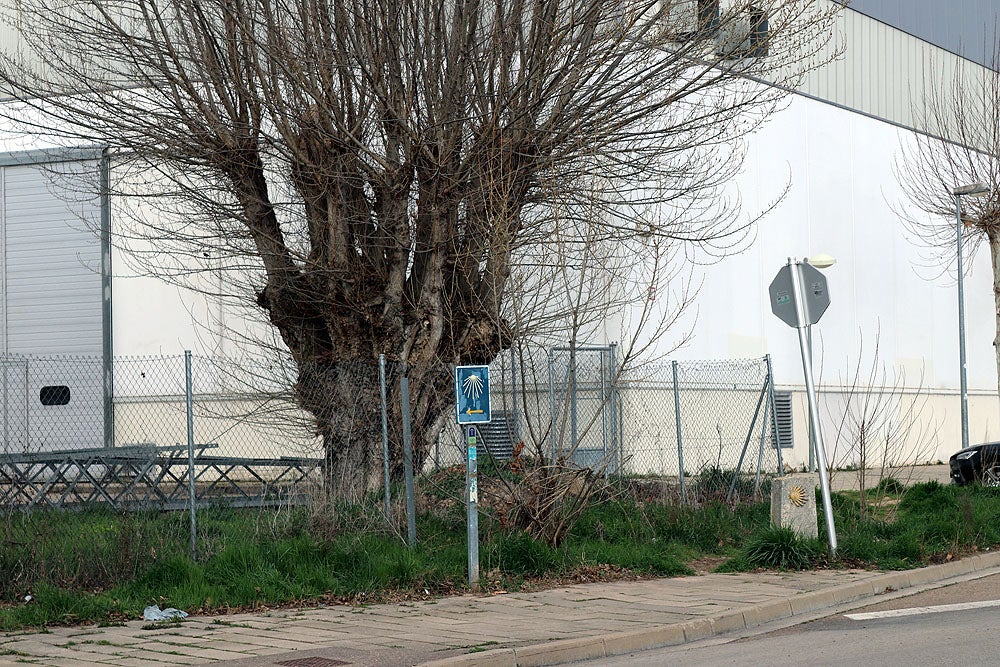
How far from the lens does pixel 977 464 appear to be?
19750 millimetres

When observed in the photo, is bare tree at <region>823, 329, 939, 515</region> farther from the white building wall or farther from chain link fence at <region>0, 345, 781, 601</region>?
chain link fence at <region>0, 345, 781, 601</region>

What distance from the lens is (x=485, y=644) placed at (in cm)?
807

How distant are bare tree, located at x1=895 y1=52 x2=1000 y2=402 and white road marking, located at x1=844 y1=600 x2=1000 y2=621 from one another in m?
11.8

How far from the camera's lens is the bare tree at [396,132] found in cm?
1288

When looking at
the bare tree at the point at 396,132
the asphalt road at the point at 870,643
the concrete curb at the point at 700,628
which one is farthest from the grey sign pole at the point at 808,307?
the asphalt road at the point at 870,643

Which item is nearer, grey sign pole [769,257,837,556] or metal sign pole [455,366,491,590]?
metal sign pole [455,366,491,590]

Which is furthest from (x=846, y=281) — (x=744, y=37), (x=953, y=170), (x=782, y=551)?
(x=782, y=551)

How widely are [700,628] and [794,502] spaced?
3823mm

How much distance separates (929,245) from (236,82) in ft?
73.2

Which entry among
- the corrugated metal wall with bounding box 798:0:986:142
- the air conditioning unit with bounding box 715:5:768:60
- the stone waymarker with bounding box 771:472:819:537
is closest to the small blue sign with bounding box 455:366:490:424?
the stone waymarker with bounding box 771:472:819:537

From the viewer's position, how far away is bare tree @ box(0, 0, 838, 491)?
42.2 feet

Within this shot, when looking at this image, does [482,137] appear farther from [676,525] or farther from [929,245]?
[929,245]

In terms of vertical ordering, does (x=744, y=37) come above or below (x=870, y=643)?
above

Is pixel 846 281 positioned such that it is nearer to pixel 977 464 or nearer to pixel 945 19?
pixel 977 464
